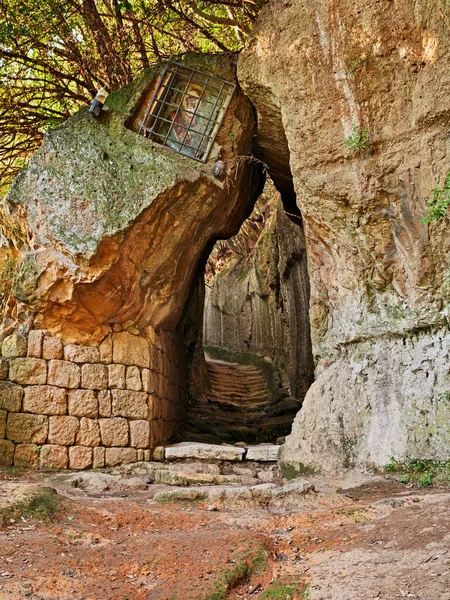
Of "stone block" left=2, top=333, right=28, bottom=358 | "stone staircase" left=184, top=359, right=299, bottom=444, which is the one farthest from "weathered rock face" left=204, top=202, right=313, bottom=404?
"stone block" left=2, top=333, right=28, bottom=358

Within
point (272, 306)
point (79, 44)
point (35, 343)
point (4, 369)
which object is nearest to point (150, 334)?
point (35, 343)

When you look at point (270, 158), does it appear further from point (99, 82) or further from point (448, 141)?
point (448, 141)

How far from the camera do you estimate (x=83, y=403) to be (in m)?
6.75

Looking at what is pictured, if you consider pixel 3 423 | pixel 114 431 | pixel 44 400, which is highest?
pixel 44 400

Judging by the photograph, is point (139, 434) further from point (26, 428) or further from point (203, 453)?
point (26, 428)

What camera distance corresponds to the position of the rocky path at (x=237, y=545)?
3.19m

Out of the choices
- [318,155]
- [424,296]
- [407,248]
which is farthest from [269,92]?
[424,296]

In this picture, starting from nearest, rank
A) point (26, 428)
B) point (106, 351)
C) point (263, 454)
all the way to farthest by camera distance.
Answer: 1. point (26, 428)
2. point (106, 351)
3. point (263, 454)

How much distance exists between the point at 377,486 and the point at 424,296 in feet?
5.77

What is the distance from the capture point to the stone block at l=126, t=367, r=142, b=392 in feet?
23.2

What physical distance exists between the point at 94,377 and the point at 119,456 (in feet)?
3.03

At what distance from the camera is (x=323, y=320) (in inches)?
277

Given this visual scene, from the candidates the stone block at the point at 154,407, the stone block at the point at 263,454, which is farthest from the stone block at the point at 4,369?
the stone block at the point at 263,454

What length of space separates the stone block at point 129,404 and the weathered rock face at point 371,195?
1.77m
